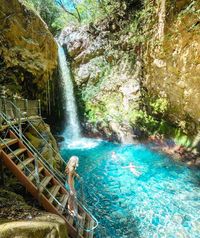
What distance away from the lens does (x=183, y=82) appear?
11.3 metres

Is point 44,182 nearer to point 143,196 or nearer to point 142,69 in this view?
point 143,196

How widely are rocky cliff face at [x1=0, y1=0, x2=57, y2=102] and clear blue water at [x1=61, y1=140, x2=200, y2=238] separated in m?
4.90

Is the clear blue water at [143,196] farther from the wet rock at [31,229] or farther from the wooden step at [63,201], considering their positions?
the wet rock at [31,229]

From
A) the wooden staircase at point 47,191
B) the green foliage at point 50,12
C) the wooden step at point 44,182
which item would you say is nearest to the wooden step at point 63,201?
the wooden staircase at point 47,191

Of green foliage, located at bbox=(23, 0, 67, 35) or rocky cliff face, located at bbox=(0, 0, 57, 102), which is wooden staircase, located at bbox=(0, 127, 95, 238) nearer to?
rocky cliff face, located at bbox=(0, 0, 57, 102)

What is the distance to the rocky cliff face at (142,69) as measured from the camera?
11.0m

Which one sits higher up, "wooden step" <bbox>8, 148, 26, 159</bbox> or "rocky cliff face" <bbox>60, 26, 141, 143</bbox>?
"rocky cliff face" <bbox>60, 26, 141, 143</bbox>

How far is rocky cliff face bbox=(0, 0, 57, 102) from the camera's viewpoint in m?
11.0

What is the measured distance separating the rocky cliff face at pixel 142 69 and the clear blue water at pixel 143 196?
2.96 m

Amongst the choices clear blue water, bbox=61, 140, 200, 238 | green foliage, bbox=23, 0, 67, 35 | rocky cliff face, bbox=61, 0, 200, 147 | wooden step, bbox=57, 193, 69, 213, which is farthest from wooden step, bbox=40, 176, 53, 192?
green foliage, bbox=23, 0, 67, 35

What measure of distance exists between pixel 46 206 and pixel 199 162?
8.91 metres

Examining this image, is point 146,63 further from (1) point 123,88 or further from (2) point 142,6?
(2) point 142,6

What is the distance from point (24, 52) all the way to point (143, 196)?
369 inches

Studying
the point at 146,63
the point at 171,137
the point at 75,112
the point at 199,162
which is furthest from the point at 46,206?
the point at 75,112
